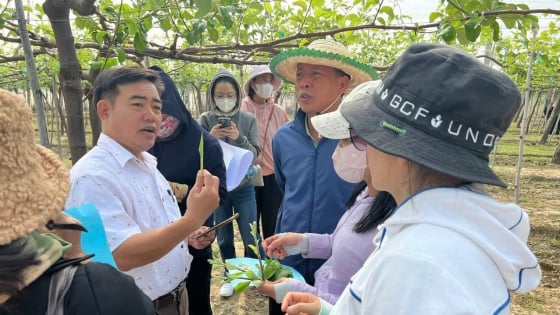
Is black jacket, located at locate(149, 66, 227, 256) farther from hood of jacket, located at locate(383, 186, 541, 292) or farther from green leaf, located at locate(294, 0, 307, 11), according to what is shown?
hood of jacket, located at locate(383, 186, 541, 292)

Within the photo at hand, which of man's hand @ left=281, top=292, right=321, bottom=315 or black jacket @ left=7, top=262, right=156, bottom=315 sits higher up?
black jacket @ left=7, top=262, right=156, bottom=315

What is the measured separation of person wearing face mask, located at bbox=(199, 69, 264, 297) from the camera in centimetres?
339

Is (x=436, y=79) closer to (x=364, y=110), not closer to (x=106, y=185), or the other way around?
(x=364, y=110)

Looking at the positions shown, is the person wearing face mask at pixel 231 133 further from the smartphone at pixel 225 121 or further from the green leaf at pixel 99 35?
the green leaf at pixel 99 35

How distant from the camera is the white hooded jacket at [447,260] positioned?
69 cm

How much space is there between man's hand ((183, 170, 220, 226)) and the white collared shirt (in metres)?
0.22

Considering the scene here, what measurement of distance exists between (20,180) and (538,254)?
5.50m

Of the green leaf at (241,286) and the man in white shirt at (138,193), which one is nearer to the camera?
the man in white shirt at (138,193)

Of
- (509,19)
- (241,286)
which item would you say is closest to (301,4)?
(509,19)

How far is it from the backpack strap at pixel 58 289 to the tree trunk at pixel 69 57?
54.6 inches

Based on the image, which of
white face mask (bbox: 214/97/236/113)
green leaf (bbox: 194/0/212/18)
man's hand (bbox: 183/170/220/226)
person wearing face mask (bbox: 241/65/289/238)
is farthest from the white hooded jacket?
person wearing face mask (bbox: 241/65/289/238)

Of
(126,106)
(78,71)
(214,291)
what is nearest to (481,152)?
(126,106)

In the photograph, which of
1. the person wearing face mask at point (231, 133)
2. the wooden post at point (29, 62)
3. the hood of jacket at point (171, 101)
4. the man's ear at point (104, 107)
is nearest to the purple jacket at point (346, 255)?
the man's ear at point (104, 107)

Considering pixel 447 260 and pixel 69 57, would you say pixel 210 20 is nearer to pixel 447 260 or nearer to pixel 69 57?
pixel 69 57
